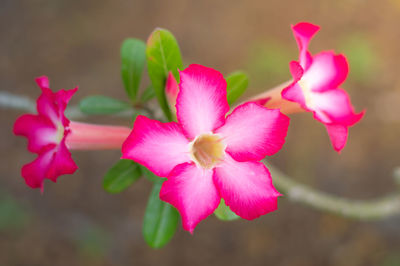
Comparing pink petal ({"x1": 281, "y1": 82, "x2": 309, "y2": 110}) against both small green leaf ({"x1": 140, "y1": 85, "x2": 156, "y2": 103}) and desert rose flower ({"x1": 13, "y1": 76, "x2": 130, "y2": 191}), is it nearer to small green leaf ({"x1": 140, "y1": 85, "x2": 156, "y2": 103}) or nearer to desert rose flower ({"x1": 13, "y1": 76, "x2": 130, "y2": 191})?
desert rose flower ({"x1": 13, "y1": 76, "x2": 130, "y2": 191})

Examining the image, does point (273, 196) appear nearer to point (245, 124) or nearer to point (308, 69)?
point (245, 124)

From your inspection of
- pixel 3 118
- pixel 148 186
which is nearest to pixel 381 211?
pixel 148 186

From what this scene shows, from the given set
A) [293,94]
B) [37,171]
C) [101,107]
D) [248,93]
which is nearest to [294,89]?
[293,94]

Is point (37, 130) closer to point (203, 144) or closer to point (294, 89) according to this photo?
point (203, 144)

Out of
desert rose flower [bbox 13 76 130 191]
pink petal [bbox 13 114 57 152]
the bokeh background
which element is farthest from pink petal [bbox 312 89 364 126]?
the bokeh background

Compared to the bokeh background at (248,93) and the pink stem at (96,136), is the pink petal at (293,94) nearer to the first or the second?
the pink stem at (96,136)

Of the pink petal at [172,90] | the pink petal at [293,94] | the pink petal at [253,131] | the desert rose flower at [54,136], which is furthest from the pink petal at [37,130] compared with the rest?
the pink petal at [293,94]
